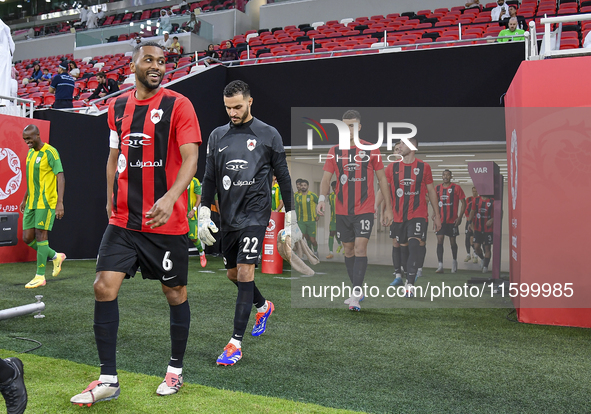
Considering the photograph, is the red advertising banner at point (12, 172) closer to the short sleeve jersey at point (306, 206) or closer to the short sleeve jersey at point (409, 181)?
the short sleeve jersey at point (306, 206)

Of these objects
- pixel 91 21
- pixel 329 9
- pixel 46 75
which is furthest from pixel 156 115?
pixel 91 21

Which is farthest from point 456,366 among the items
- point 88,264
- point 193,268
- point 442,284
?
point 88,264

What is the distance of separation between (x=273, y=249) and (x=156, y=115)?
5724 millimetres

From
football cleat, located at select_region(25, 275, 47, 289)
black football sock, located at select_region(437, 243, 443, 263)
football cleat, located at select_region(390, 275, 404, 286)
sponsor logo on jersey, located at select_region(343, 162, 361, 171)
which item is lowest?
football cleat, located at select_region(390, 275, 404, 286)

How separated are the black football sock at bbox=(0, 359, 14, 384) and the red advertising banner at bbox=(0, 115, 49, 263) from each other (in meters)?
7.15

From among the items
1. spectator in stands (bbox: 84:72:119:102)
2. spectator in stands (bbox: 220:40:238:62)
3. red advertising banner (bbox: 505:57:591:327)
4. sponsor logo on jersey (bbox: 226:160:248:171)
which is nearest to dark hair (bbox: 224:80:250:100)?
sponsor logo on jersey (bbox: 226:160:248:171)

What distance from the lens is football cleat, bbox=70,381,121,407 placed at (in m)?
2.42

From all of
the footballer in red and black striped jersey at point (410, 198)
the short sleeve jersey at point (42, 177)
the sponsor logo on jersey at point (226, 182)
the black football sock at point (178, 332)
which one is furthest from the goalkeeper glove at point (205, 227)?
the short sleeve jersey at point (42, 177)

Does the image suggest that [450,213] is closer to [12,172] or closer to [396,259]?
[396,259]

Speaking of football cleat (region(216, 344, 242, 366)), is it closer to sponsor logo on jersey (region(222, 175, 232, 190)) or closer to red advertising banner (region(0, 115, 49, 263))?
sponsor logo on jersey (region(222, 175, 232, 190))

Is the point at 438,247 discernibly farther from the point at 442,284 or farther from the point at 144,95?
the point at 144,95

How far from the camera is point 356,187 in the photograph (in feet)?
17.0

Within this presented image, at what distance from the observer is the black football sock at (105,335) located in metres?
2.51

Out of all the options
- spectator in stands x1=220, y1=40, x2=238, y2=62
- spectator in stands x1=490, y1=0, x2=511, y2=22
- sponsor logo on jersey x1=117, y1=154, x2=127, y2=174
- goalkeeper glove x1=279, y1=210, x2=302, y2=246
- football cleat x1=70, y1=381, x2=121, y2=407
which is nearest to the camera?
football cleat x1=70, y1=381, x2=121, y2=407
